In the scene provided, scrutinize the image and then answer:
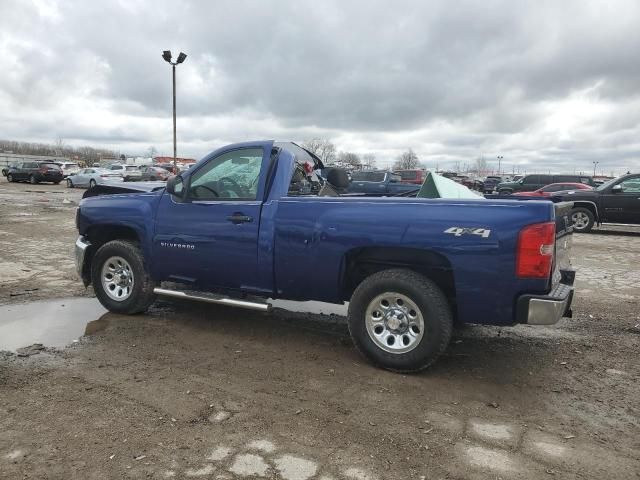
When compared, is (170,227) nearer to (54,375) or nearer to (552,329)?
(54,375)

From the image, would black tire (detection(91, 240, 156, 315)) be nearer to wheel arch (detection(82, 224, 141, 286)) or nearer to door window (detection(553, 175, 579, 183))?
wheel arch (detection(82, 224, 141, 286))

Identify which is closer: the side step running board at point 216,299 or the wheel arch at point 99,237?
the side step running board at point 216,299

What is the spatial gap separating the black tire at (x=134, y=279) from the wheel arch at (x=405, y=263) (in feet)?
7.65

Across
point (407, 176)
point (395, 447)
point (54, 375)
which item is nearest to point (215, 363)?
point (54, 375)

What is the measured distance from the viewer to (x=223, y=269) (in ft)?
16.1

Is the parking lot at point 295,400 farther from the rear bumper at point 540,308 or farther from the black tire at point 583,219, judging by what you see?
the black tire at point 583,219

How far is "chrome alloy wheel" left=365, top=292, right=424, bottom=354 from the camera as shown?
4.05m

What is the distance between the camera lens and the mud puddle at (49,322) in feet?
15.9

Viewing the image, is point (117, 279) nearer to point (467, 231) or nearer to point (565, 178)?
point (467, 231)

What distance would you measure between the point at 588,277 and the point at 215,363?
6.54 metres

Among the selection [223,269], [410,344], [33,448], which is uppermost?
[223,269]

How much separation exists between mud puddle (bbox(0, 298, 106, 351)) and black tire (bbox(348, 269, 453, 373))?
2849mm

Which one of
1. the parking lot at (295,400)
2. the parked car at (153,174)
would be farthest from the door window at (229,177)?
the parked car at (153,174)

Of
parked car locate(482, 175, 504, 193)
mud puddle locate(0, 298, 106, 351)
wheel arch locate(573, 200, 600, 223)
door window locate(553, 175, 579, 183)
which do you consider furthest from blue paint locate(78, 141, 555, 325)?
parked car locate(482, 175, 504, 193)
